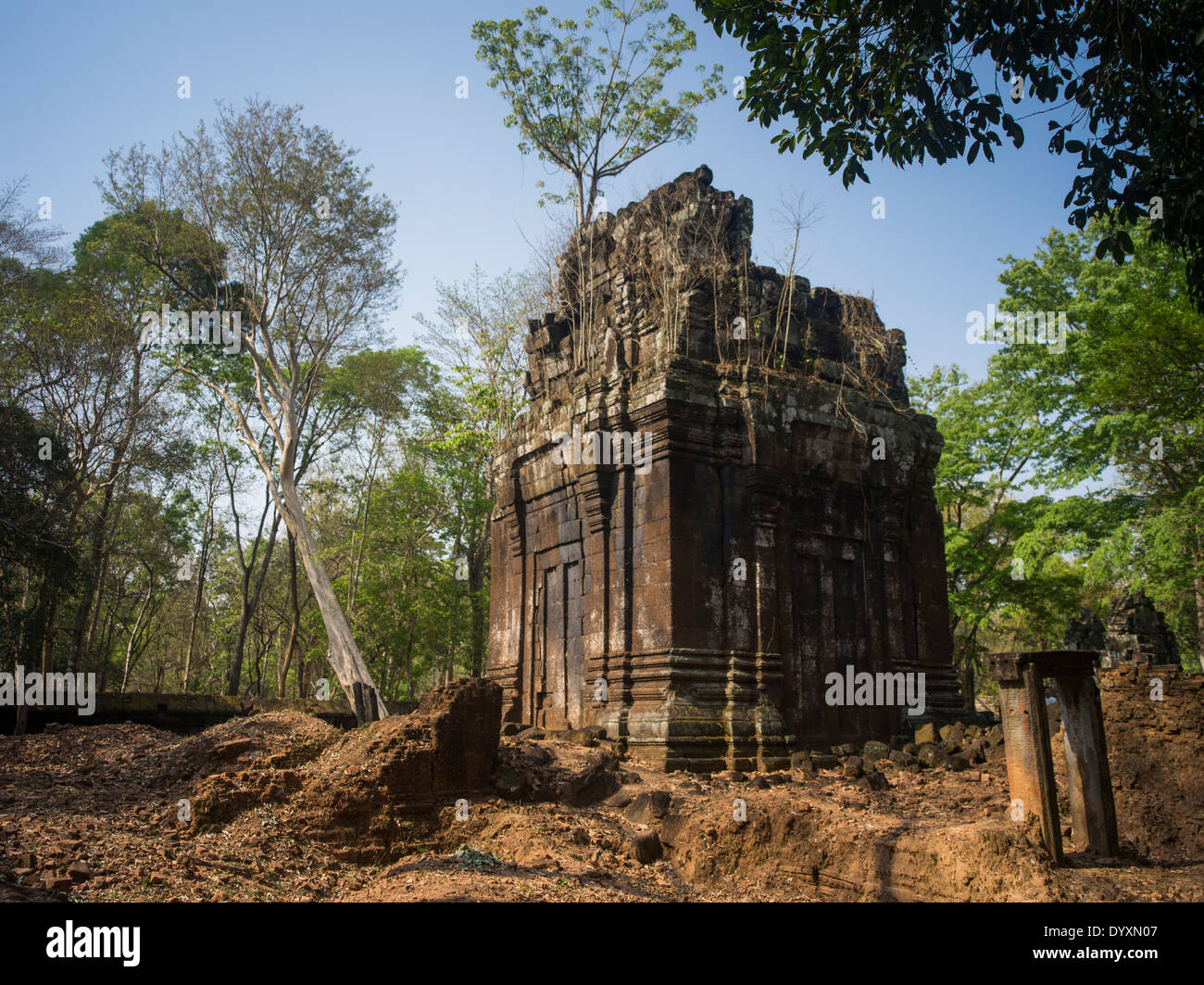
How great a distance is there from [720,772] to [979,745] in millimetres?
3017

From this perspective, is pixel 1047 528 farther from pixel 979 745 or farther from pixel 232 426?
pixel 232 426

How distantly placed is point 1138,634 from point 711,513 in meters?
9.47

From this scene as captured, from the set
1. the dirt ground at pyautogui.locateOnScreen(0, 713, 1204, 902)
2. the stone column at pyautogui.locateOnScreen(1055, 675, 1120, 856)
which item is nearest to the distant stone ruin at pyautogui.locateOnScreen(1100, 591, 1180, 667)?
the dirt ground at pyautogui.locateOnScreen(0, 713, 1204, 902)

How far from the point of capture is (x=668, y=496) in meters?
10.9

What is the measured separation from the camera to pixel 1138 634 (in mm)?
15797

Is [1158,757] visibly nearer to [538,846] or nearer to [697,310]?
[538,846]

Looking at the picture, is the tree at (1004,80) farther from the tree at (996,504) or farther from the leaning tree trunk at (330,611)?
the tree at (996,504)

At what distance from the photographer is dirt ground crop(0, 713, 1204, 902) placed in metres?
5.54

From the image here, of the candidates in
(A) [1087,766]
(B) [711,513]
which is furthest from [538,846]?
(B) [711,513]

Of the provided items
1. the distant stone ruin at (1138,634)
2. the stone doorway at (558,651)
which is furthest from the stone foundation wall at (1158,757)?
the distant stone ruin at (1138,634)

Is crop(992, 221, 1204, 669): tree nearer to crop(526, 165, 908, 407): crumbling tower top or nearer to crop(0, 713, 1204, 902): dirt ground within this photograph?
crop(526, 165, 908, 407): crumbling tower top

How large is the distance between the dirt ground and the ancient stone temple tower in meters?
1.93

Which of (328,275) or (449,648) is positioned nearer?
(328,275)
